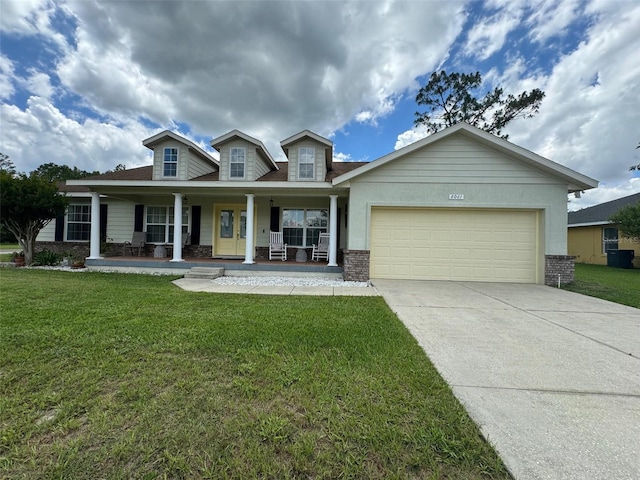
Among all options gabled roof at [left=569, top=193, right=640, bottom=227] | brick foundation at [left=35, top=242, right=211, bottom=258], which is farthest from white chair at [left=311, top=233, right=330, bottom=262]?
gabled roof at [left=569, top=193, right=640, bottom=227]

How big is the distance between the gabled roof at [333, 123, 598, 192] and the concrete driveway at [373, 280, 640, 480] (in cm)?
400

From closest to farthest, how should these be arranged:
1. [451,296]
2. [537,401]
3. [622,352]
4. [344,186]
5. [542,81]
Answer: [537,401] < [622,352] < [451,296] < [344,186] < [542,81]

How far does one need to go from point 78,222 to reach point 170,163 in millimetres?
5593

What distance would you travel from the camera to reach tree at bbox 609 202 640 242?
12836 mm

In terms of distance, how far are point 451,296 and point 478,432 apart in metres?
4.81

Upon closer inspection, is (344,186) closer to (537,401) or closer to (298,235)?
(298,235)

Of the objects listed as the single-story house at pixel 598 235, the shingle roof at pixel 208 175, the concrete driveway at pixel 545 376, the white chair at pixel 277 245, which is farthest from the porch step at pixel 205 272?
the single-story house at pixel 598 235

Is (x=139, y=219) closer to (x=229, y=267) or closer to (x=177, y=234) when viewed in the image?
(x=177, y=234)

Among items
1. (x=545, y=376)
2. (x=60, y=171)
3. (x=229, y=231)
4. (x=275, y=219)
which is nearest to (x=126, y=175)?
(x=229, y=231)

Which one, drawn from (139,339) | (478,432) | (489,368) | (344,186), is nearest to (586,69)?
(344,186)

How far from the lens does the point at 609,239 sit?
16.0 m

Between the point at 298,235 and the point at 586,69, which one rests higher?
the point at 586,69

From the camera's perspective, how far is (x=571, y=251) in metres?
18.9

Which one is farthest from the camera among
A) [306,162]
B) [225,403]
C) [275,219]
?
[275,219]
